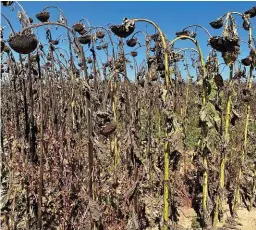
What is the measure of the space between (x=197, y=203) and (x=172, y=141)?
8.87 ft

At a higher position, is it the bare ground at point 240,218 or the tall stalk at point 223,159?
the tall stalk at point 223,159

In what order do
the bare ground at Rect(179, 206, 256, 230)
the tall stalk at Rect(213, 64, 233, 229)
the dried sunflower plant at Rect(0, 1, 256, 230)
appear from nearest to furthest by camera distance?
the dried sunflower plant at Rect(0, 1, 256, 230) < the tall stalk at Rect(213, 64, 233, 229) < the bare ground at Rect(179, 206, 256, 230)

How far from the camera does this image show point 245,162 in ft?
17.6

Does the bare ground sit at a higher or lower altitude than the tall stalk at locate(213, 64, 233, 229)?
lower

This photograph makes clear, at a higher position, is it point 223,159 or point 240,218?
point 223,159

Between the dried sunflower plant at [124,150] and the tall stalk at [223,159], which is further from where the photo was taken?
the tall stalk at [223,159]

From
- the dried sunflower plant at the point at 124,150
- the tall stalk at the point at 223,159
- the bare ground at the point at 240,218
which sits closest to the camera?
the dried sunflower plant at the point at 124,150

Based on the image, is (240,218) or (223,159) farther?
(240,218)

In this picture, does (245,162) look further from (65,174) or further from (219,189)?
(65,174)

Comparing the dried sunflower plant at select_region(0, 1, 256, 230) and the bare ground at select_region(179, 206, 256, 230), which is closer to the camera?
the dried sunflower plant at select_region(0, 1, 256, 230)

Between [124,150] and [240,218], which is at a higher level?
[124,150]

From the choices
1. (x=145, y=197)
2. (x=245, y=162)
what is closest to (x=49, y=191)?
(x=145, y=197)

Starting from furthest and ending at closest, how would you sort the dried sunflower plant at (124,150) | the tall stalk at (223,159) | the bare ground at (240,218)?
the bare ground at (240,218) < the tall stalk at (223,159) < the dried sunflower plant at (124,150)

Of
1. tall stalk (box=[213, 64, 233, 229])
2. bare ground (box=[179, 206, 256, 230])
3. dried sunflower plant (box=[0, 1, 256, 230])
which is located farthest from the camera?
bare ground (box=[179, 206, 256, 230])
